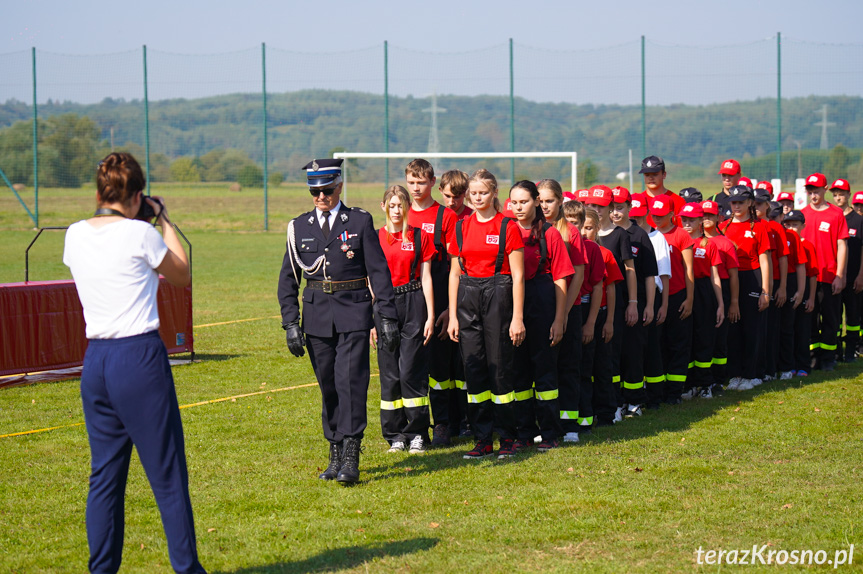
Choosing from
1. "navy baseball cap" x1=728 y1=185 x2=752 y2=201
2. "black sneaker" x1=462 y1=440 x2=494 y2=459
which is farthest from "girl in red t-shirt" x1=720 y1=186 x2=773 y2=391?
"black sneaker" x1=462 y1=440 x2=494 y2=459

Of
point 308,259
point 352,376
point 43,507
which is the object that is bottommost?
point 43,507

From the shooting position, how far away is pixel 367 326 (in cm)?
604

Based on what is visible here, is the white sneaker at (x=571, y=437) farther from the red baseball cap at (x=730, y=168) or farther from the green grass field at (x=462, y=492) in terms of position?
the red baseball cap at (x=730, y=168)

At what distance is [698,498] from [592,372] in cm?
219

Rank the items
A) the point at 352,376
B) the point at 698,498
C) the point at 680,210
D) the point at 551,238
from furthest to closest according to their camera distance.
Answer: the point at 680,210 < the point at 551,238 < the point at 352,376 < the point at 698,498

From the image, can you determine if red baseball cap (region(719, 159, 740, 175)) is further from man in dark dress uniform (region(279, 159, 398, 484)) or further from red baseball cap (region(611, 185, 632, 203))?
man in dark dress uniform (region(279, 159, 398, 484))

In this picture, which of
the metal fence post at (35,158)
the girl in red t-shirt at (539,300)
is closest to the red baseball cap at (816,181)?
the girl in red t-shirt at (539,300)

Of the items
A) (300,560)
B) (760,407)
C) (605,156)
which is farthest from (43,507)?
(605,156)

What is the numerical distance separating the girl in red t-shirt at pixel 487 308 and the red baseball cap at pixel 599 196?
1.42 meters

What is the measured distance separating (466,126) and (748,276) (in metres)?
39.4

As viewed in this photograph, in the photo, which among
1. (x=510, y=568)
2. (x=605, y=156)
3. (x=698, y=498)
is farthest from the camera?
(x=605, y=156)

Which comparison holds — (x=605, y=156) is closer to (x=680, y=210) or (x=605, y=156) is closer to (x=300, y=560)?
(x=680, y=210)

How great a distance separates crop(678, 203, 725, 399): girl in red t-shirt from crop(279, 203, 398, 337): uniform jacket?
4037 mm

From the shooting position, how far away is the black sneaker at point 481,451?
21.9ft
